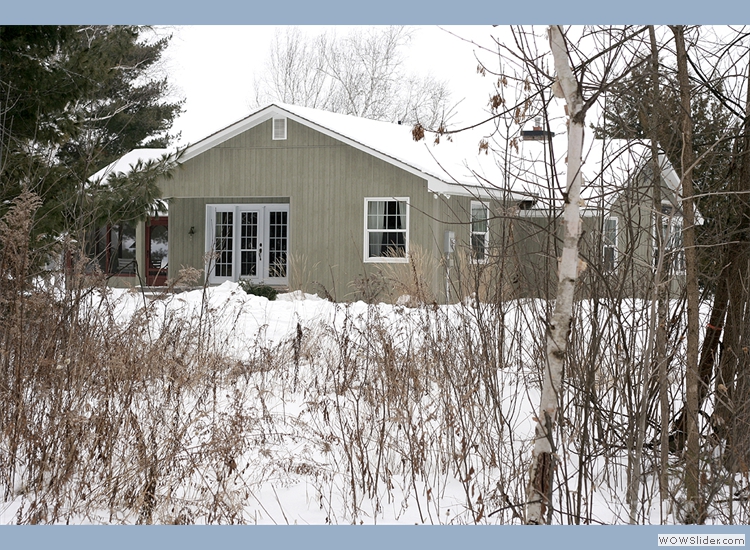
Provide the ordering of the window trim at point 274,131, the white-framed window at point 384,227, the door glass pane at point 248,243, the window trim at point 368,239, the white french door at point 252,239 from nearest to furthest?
the window trim at point 368,239 < the white-framed window at point 384,227 < the window trim at point 274,131 < the white french door at point 252,239 < the door glass pane at point 248,243

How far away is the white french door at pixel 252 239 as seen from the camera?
20.9 meters

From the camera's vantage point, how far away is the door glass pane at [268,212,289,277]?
68.7 feet

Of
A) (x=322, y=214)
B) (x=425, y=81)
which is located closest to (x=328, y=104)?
(x=425, y=81)

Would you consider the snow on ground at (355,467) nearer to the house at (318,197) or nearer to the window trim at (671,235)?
the window trim at (671,235)

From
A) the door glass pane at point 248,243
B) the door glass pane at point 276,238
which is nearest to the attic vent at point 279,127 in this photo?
the door glass pane at point 276,238

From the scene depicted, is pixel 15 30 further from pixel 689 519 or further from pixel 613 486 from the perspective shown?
pixel 689 519

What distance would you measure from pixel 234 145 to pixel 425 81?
1222 centimetres

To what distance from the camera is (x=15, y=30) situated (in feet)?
28.7

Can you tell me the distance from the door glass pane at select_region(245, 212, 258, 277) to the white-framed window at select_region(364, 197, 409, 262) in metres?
3.56

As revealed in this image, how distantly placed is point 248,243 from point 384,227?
4.11 metres

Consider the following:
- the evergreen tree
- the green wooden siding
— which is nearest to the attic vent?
the green wooden siding

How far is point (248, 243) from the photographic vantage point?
21.1m

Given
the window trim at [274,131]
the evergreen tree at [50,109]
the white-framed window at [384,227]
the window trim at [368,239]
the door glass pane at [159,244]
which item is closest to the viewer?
the evergreen tree at [50,109]

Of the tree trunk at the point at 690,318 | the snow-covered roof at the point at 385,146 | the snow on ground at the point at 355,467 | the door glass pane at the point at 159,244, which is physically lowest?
the snow on ground at the point at 355,467
